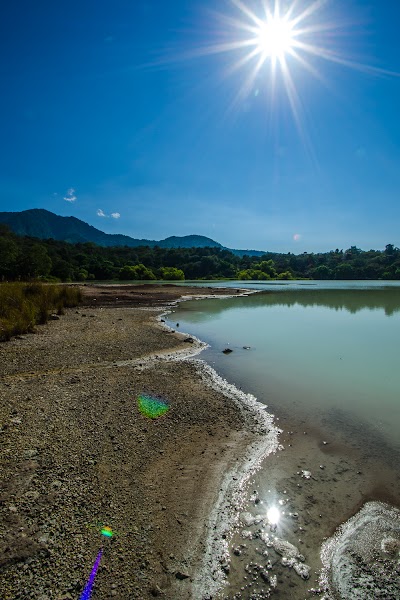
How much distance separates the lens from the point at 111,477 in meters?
4.03

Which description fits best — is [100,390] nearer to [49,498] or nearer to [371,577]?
[49,498]

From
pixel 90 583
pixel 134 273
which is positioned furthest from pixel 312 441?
pixel 134 273

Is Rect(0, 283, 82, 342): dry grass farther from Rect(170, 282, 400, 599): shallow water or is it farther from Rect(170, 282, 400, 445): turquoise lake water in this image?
Rect(170, 282, 400, 599): shallow water

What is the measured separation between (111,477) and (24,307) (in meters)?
11.6

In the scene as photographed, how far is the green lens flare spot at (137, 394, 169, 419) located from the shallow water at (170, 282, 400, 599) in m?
2.24

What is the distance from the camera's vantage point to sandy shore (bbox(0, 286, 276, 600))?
9.04 ft

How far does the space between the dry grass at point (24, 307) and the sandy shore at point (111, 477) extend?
4.13 metres

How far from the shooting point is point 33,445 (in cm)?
448

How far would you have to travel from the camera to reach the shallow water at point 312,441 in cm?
317

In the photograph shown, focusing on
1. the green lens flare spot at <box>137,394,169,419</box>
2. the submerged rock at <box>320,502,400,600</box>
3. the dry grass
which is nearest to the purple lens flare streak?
the submerged rock at <box>320,502,400,600</box>

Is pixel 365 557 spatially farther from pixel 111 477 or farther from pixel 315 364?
pixel 315 364

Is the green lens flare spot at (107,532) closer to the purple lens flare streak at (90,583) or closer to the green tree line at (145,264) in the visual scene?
the purple lens flare streak at (90,583)

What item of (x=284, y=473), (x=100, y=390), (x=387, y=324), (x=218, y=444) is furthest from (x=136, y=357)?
(x=387, y=324)

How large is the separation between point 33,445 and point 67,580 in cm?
226
